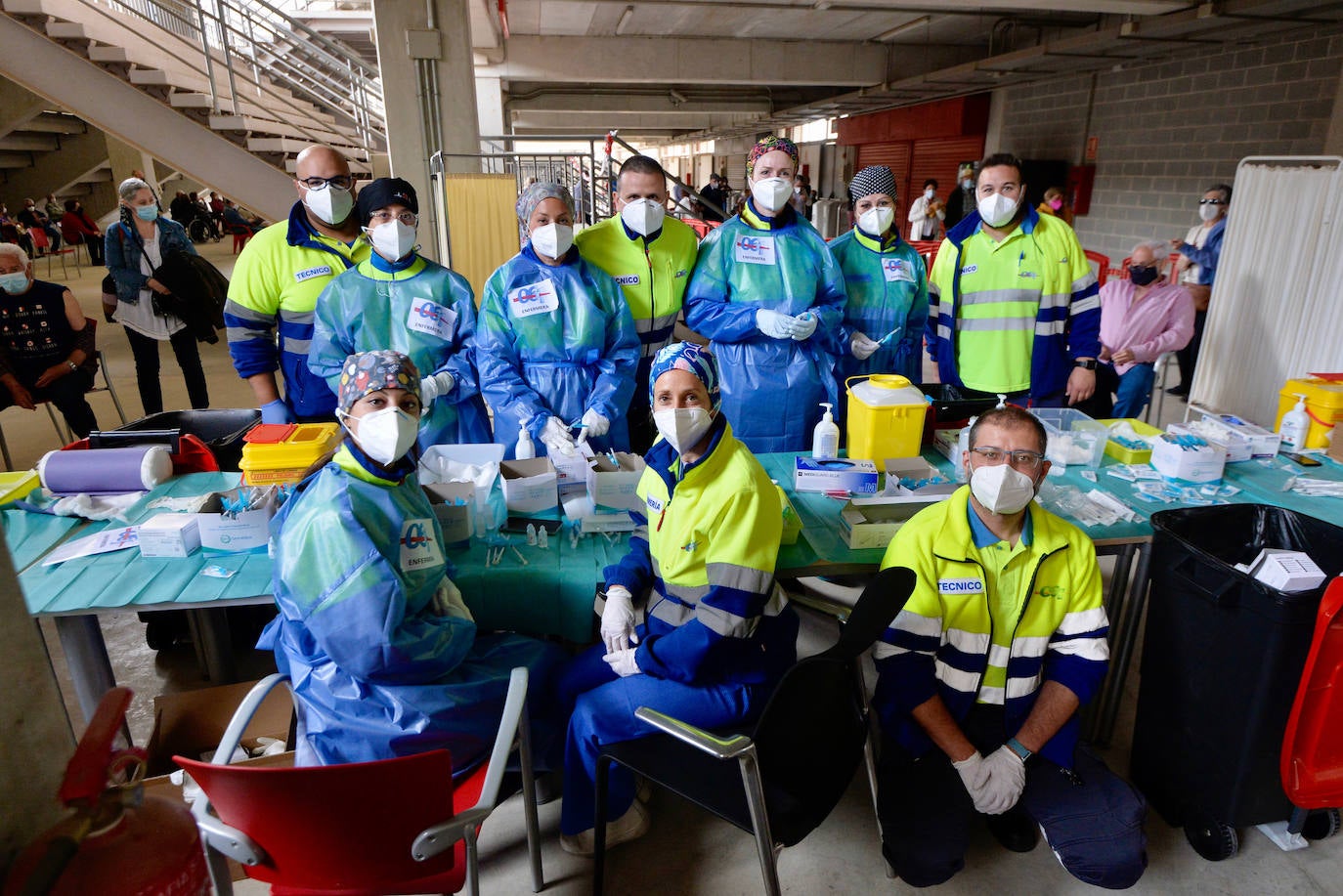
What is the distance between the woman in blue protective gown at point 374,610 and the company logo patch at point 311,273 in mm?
1503

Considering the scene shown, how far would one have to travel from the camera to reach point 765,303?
355 centimetres

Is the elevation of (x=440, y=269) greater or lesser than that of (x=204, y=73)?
lesser

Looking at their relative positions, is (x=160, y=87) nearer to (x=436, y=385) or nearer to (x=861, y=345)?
(x=436, y=385)

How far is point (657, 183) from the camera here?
3.50m

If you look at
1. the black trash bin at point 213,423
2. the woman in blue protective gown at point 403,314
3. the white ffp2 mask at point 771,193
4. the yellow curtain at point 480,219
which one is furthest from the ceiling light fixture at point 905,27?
the black trash bin at point 213,423

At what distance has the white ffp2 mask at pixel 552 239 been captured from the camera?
314cm

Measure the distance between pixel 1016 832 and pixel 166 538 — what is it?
8.17ft

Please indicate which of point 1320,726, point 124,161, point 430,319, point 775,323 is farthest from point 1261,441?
point 124,161

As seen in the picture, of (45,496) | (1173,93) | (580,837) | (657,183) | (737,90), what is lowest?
(580,837)

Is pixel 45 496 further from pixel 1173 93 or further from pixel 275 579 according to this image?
pixel 1173 93

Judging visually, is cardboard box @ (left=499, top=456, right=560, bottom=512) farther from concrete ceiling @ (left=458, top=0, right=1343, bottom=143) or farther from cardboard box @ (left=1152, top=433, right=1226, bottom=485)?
concrete ceiling @ (left=458, top=0, right=1343, bottom=143)

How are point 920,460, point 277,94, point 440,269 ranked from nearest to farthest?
1. point 920,460
2. point 440,269
3. point 277,94

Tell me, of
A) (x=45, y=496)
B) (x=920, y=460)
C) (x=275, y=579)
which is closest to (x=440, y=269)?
(x=45, y=496)

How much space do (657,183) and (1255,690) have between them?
2.75 m
